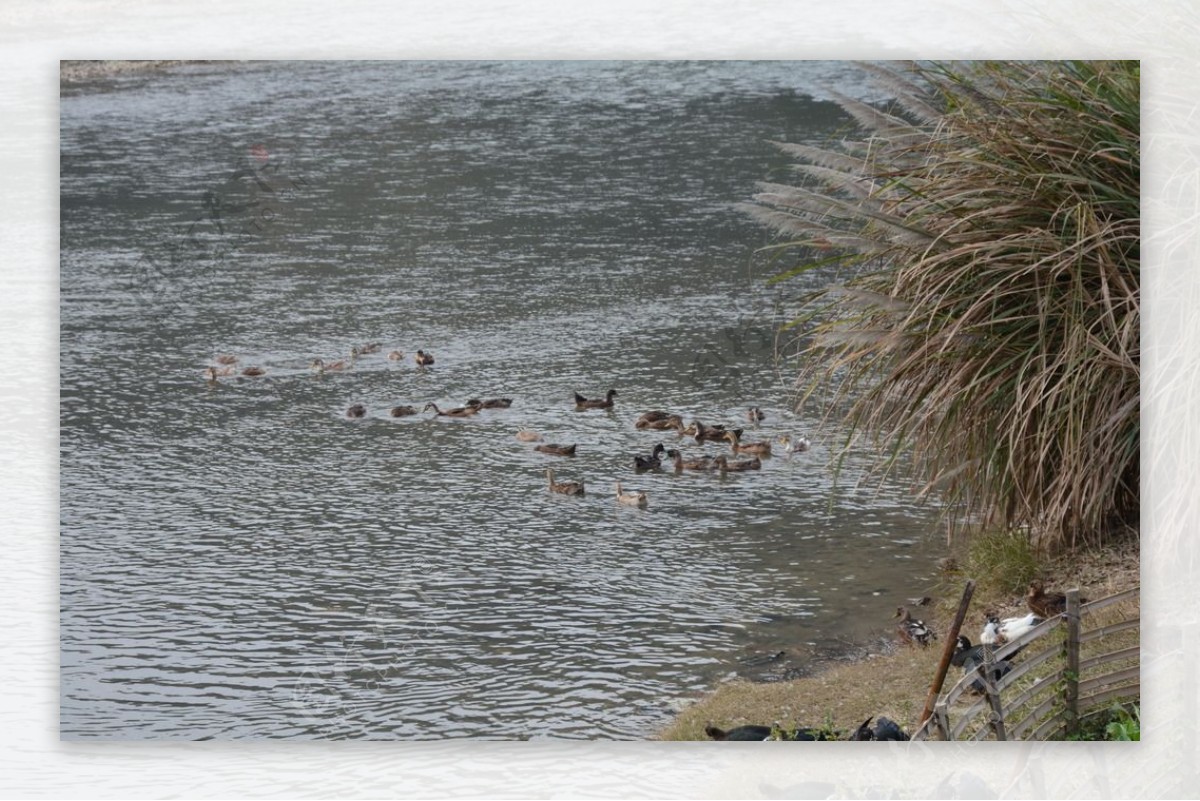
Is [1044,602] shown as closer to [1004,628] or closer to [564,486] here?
[1004,628]

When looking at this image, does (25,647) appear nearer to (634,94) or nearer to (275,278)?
(275,278)

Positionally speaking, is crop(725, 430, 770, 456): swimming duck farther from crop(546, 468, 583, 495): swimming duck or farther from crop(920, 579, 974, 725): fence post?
crop(920, 579, 974, 725): fence post

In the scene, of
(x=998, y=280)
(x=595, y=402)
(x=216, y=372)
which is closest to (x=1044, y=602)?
(x=998, y=280)

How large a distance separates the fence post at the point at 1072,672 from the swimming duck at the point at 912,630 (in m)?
0.53

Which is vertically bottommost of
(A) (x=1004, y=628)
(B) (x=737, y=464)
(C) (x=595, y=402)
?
(A) (x=1004, y=628)

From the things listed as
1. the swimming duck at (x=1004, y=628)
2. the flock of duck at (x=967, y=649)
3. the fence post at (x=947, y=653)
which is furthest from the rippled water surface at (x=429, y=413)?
the fence post at (x=947, y=653)

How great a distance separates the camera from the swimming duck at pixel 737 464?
6.38 meters

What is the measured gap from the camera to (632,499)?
638 centimetres

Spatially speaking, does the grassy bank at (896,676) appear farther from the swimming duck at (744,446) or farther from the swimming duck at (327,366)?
the swimming duck at (327,366)

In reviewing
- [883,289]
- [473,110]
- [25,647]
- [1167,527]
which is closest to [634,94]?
[473,110]

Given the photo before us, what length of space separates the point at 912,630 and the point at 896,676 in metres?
0.23

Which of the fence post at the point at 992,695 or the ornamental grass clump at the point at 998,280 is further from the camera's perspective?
the ornamental grass clump at the point at 998,280

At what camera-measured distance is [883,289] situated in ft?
20.1

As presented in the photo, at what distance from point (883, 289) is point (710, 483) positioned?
1025 mm
